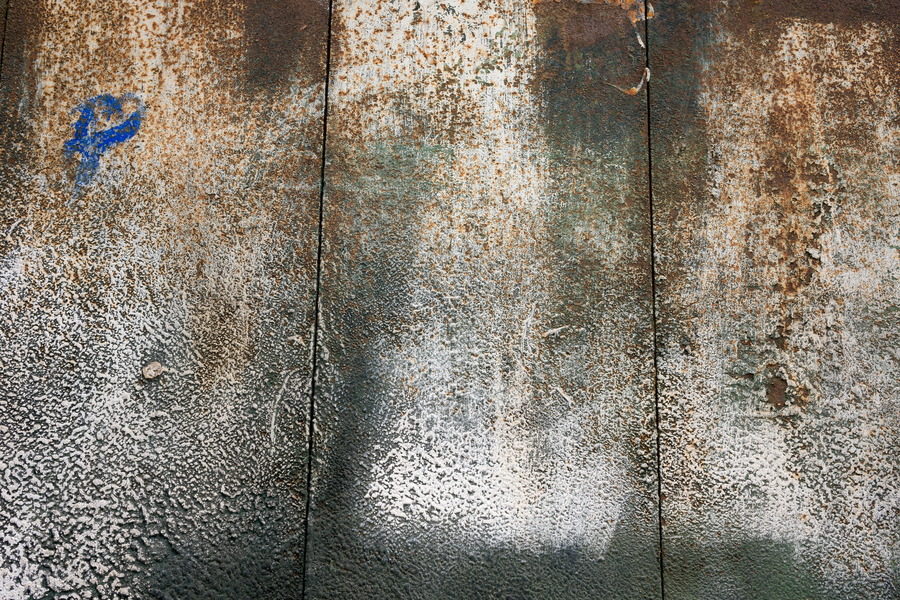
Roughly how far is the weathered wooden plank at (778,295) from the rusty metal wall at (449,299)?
1cm

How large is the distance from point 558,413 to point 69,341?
1879mm

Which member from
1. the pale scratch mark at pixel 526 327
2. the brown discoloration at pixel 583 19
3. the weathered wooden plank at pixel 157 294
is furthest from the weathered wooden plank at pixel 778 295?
the weathered wooden plank at pixel 157 294

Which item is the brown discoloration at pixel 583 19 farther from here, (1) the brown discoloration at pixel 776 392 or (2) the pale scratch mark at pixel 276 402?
(2) the pale scratch mark at pixel 276 402

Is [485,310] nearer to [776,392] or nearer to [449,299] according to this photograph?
A: [449,299]

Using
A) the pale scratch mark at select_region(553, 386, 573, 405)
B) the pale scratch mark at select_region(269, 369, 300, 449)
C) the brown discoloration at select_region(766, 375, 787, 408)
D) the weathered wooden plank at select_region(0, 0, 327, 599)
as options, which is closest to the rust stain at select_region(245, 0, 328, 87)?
the weathered wooden plank at select_region(0, 0, 327, 599)

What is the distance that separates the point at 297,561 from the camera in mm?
2021

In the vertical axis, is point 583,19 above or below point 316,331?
above

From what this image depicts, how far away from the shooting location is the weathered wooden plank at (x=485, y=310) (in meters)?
2.04

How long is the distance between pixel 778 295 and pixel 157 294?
2.41 m

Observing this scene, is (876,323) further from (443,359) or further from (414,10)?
(414,10)

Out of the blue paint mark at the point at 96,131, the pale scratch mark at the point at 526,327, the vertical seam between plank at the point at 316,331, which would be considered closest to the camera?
the vertical seam between plank at the point at 316,331

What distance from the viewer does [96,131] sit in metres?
2.27

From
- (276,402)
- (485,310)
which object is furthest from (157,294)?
(485,310)

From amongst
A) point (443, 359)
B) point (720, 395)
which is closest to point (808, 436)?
point (720, 395)
